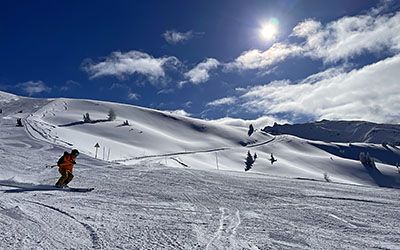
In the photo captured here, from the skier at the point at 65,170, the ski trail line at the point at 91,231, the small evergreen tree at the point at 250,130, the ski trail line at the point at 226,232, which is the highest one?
the small evergreen tree at the point at 250,130

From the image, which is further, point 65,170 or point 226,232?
point 65,170

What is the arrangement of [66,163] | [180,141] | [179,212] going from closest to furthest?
[179,212]
[66,163]
[180,141]

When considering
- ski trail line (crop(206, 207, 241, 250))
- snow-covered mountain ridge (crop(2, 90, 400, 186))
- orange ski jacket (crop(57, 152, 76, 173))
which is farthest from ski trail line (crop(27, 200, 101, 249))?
snow-covered mountain ridge (crop(2, 90, 400, 186))

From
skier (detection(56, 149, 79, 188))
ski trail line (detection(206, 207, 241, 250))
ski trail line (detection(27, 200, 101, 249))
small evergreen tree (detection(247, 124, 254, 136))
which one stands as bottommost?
ski trail line (detection(27, 200, 101, 249))

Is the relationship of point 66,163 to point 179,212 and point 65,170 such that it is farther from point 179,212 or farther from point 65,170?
point 179,212

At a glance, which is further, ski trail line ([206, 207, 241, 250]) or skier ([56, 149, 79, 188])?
skier ([56, 149, 79, 188])

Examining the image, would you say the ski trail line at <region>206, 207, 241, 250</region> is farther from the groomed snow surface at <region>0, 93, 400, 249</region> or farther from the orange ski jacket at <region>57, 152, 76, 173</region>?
the orange ski jacket at <region>57, 152, 76, 173</region>

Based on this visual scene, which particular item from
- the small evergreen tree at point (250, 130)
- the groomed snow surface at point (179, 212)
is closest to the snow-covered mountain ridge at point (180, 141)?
the small evergreen tree at point (250, 130)

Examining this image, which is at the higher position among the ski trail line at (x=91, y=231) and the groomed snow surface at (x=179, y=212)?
the groomed snow surface at (x=179, y=212)

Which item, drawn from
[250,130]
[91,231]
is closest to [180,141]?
[250,130]

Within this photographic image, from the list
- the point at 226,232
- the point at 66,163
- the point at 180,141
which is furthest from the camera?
the point at 180,141

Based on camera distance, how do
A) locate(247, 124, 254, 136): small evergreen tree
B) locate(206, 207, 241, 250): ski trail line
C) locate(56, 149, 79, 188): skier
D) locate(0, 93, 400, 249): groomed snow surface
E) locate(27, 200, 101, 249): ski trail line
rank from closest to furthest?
locate(27, 200, 101, 249): ski trail line → locate(206, 207, 241, 250): ski trail line → locate(0, 93, 400, 249): groomed snow surface → locate(56, 149, 79, 188): skier → locate(247, 124, 254, 136): small evergreen tree

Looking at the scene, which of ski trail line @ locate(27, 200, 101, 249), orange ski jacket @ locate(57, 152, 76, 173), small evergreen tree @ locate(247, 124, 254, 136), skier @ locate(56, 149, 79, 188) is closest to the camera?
ski trail line @ locate(27, 200, 101, 249)

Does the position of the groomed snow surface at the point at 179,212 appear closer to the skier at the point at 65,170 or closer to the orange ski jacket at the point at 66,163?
the skier at the point at 65,170
